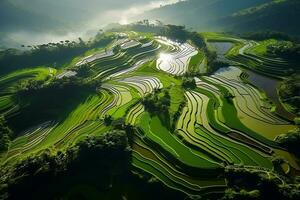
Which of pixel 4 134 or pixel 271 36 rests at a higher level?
pixel 4 134

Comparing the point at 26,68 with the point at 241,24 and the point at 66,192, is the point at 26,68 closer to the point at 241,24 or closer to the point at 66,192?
the point at 66,192

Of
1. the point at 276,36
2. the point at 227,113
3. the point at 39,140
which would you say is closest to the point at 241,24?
the point at 276,36

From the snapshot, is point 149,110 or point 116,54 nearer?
point 149,110

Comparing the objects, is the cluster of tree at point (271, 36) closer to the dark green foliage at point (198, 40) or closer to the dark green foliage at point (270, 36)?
the dark green foliage at point (270, 36)

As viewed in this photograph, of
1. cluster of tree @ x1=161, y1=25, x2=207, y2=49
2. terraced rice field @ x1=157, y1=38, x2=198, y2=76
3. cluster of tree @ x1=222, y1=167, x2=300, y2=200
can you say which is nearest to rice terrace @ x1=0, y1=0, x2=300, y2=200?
cluster of tree @ x1=222, y1=167, x2=300, y2=200

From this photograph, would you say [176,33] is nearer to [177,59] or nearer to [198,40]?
[198,40]

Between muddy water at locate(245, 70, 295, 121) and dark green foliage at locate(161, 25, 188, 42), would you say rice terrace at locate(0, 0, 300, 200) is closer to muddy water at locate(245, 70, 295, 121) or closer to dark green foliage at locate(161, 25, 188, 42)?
muddy water at locate(245, 70, 295, 121)

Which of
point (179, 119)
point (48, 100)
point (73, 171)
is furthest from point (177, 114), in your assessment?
point (48, 100)
